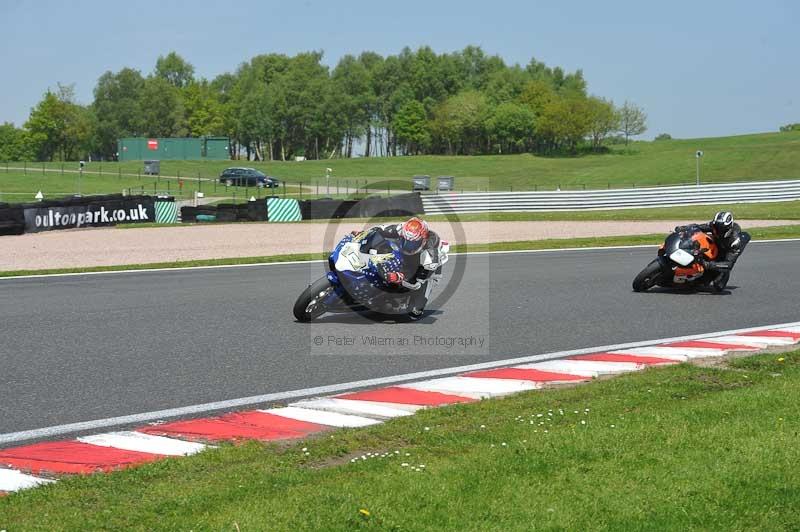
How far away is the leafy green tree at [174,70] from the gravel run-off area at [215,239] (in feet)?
448

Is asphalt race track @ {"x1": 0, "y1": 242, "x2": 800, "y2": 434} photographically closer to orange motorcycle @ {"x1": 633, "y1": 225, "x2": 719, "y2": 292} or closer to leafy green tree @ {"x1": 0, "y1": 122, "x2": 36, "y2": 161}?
orange motorcycle @ {"x1": 633, "y1": 225, "x2": 719, "y2": 292}

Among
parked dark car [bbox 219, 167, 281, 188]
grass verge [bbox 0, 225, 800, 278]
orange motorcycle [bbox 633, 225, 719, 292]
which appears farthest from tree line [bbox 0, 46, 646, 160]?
orange motorcycle [bbox 633, 225, 719, 292]

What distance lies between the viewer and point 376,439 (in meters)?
6.29

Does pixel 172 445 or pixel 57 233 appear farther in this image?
pixel 57 233

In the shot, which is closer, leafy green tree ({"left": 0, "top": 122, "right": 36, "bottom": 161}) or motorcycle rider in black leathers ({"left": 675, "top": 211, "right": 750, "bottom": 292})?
motorcycle rider in black leathers ({"left": 675, "top": 211, "right": 750, "bottom": 292})

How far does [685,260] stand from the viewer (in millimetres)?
14523

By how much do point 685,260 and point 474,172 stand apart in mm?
88097

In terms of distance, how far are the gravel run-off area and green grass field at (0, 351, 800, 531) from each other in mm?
13772

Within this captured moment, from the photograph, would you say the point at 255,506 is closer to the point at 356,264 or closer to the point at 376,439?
the point at 376,439

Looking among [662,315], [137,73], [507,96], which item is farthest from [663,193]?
[137,73]

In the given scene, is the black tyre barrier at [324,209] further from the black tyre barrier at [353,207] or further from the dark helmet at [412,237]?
the dark helmet at [412,237]

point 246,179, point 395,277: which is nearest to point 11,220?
point 395,277

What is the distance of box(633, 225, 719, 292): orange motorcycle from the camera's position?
14.6m

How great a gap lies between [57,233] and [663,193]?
94.5ft
